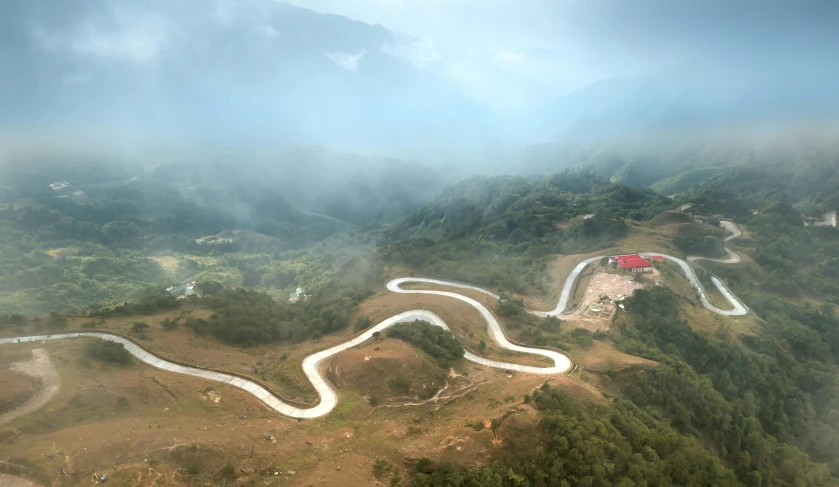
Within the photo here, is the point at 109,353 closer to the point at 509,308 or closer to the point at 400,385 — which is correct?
the point at 400,385

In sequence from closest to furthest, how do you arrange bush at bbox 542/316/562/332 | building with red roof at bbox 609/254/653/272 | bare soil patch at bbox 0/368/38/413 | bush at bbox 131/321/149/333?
1. bare soil patch at bbox 0/368/38/413
2. bush at bbox 131/321/149/333
3. bush at bbox 542/316/562/332
4. building with red roof at bbox 609/254/653/272

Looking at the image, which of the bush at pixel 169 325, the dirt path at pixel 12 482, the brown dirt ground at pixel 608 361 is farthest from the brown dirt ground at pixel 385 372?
the dirt path at pixel 12 482

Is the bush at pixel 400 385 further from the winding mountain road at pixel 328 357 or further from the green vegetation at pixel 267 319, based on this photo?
the green vegetation at pixel 267 319

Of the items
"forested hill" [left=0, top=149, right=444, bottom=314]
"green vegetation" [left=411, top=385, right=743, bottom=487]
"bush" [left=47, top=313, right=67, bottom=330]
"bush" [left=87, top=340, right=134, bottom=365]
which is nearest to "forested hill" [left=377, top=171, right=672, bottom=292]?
"forested hill" [left=0, top=149, right=444, bottom=314]

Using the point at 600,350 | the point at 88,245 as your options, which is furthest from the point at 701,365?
the point at 88,245

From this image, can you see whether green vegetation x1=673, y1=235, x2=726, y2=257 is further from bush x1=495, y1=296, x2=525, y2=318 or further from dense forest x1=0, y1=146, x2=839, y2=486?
bush x1=495, y1=296, x2=525, y2=318

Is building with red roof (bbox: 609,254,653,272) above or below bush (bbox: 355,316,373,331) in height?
above

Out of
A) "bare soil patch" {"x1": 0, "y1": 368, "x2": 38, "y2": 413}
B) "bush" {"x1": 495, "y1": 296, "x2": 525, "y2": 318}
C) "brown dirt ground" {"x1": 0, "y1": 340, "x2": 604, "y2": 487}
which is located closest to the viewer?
"brown dirt ground" {"x1": 0, "y1": 340, "x2": 604, "y2": 487}

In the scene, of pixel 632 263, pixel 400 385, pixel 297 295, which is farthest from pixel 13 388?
pixel 632 263
